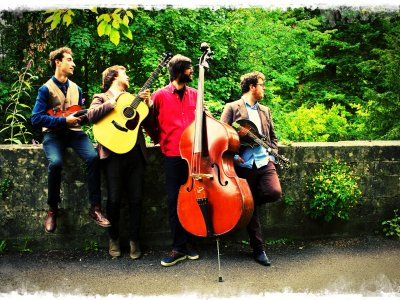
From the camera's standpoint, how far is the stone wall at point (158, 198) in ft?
15.5

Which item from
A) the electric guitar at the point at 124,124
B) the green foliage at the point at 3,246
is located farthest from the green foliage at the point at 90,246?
the electric guitar at the point at 124,124

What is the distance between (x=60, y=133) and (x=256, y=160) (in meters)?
1.91

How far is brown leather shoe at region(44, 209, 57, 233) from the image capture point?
4.46 m

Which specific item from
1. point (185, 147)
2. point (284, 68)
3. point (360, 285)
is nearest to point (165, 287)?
point (185, 147)

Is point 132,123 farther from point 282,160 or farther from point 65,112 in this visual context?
point 282,160

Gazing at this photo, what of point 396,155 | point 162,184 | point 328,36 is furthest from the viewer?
point 328,36

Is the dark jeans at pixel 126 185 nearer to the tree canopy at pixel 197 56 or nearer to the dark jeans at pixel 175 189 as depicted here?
the dark jeans at pixel 175 189

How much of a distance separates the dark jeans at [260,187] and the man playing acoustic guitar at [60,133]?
1.41m

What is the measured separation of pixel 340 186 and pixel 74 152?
9.20ft

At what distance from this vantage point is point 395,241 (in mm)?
5109

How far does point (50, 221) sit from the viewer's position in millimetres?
4488

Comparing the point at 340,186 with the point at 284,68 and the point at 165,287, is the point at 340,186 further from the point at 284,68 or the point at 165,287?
the point at 284,68

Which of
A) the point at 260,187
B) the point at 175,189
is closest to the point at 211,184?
the point at 175,189

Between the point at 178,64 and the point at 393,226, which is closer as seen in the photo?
the point at 178,64
